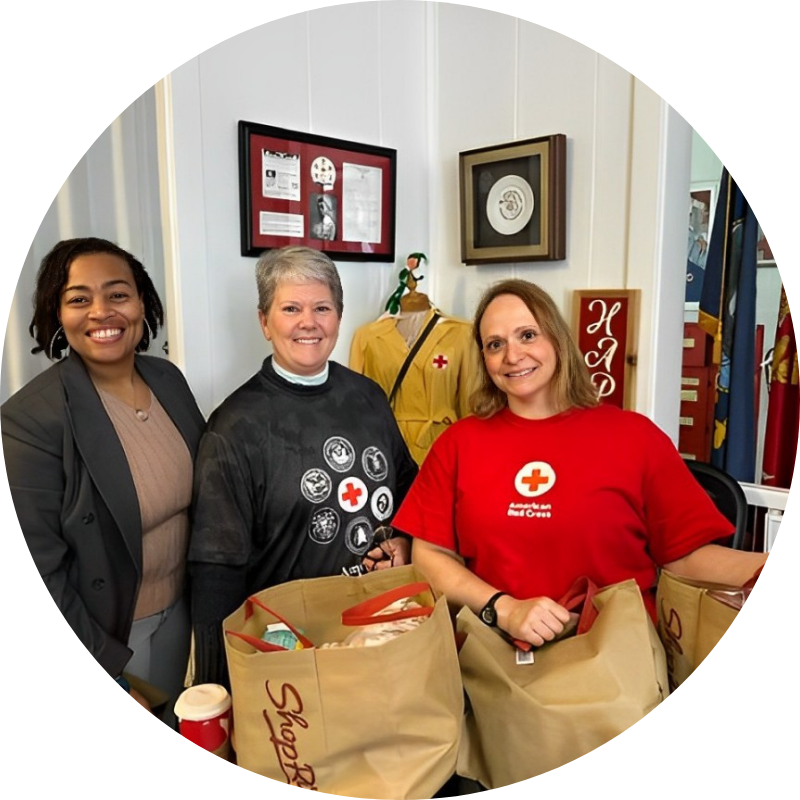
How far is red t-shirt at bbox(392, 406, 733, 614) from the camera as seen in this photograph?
121 centimetres

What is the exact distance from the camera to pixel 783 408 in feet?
6.71

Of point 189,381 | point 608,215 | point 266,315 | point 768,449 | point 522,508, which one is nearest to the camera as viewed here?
point 522,508

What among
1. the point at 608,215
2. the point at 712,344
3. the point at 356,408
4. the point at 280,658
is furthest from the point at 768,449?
the point at 280,658

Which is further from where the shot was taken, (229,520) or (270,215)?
(270,215)

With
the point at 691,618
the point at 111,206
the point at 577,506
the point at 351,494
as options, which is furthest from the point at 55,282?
the point at 691,618

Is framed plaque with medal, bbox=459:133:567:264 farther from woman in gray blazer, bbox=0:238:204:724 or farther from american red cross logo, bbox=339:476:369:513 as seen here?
woman in gray blazer, bbox=0:238:204:724

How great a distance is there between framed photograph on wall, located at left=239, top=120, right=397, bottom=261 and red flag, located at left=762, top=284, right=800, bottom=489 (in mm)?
1184

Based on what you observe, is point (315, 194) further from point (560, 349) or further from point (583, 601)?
point (583, 601)

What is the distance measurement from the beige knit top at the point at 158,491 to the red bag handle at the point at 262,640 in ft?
1.18

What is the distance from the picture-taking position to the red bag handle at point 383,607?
102cm

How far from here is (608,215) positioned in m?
1.78

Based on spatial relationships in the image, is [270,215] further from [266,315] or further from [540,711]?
[540,711]

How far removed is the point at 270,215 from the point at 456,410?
0.72 meters

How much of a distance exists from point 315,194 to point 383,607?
117 centimetres
